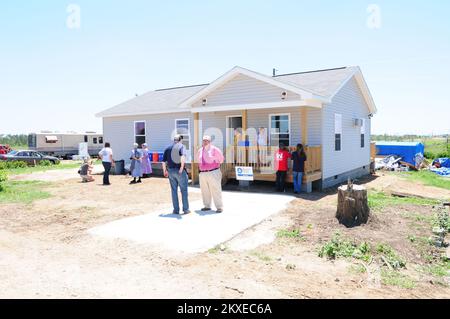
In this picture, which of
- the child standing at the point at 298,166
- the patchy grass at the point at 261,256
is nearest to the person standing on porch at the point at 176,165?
the patchy grass at the point at 261,256

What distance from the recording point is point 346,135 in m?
15.5

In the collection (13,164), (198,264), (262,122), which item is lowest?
(198,264)

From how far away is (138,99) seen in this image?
2194 cm

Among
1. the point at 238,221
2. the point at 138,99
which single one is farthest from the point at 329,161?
the point at 138,99

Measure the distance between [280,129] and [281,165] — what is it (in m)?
2.51

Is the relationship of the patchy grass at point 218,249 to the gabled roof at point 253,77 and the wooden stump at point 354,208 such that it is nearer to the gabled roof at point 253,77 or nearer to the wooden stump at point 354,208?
the wooden stump at point 354,208

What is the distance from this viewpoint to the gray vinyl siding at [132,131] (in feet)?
58.1

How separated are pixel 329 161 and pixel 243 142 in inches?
131

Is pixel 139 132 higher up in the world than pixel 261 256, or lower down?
higher up

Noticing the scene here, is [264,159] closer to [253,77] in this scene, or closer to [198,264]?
[253,77]

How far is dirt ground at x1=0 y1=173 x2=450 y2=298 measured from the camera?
14.0ft

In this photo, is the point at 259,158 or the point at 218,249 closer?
the point at 218,249

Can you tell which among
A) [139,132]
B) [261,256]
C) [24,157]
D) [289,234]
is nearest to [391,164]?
[139,132]

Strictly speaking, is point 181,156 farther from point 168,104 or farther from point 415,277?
point 168,104
